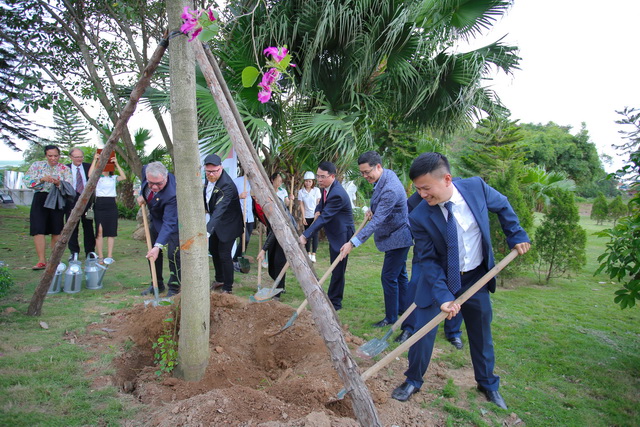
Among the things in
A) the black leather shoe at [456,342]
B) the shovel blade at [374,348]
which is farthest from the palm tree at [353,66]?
the shovel blade at [374,348]

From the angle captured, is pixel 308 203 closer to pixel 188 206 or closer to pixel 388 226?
pixel 388 226

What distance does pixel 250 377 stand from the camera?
3.27 meters

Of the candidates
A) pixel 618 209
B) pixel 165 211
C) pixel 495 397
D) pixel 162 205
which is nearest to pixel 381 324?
pixel 495 397

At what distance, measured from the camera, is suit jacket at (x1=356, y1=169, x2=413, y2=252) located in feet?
13.8

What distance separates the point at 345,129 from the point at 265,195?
479 cm

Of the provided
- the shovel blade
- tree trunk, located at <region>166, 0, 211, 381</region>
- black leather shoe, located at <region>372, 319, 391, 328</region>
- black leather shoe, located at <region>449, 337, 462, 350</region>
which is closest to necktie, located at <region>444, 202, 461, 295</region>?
the shovel blade

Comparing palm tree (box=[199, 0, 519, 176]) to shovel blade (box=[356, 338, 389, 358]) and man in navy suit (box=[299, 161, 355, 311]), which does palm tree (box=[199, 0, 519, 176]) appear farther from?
shovel blade (box=[356, 338, 389, 358])

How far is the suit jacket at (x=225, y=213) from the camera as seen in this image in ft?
16.2

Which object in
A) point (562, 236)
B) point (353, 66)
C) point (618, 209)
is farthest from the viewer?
point (618, 209)

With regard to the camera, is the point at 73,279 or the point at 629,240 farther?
the point at 73,279

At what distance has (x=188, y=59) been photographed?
9.10ft

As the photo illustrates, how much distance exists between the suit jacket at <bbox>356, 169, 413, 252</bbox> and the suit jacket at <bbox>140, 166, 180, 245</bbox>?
2.19m

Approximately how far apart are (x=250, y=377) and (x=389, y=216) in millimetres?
2163

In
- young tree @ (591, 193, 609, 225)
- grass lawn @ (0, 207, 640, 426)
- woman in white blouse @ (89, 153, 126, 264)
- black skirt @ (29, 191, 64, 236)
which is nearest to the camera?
grass lawn @ (0, 207, 640, 426)
